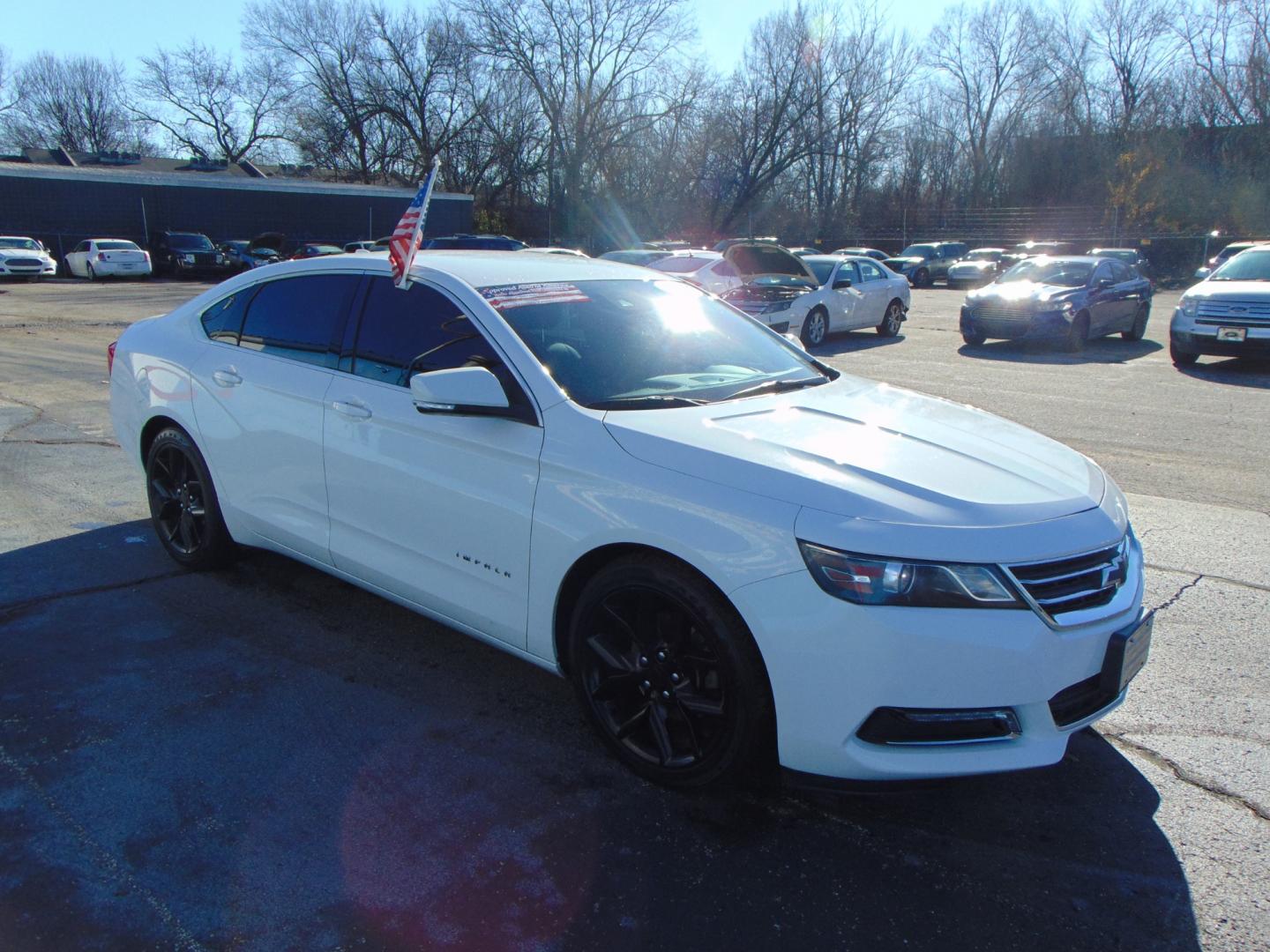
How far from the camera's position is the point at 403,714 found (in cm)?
364

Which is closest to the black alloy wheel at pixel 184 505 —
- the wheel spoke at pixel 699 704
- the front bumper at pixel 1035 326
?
the wheel spoke at pixel 699 704

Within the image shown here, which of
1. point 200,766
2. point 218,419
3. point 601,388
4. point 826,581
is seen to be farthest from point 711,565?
point 218,419

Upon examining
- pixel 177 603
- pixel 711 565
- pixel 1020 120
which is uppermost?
pixel 1020 120

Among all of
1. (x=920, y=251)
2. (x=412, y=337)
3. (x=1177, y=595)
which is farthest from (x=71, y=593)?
(x=920, y=251)

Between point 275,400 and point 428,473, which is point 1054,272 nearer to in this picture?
point 275,400

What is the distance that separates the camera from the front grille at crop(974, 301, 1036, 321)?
15.5m

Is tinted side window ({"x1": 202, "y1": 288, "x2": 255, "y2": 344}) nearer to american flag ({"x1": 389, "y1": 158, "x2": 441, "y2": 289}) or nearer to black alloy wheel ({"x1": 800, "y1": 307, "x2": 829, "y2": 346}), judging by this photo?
american flag ({"x1": 389, "y1": 158, "x2": 441, "y2": 289})

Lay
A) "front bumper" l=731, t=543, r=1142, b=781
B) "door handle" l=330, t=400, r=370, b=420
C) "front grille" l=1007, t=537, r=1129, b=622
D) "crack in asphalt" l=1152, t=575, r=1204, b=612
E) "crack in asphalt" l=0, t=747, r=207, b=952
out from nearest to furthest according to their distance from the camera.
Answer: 1. "crack in asphalt" l=0, t=747, r=207, b=952
2. "front bumper" l=731, t=543, r=1142, b=781
3. "front grille" l=1007, t=537, r=1129, b=622
4. "door handle" l=330, t=400, r=370, b=420
5. "crack in asphalt" l=1152, t=575, r=1204, b=612

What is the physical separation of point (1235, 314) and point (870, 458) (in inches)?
492

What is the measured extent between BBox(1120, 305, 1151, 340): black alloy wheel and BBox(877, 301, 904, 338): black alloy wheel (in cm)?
380

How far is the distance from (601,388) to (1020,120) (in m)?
62.6

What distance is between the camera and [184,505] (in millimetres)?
4969

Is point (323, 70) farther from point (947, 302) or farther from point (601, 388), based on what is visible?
point (601, 388)

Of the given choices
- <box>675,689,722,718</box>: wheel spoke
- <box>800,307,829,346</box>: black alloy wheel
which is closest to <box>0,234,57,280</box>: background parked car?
<box>800,307,829,346</box>: black alloy wheel
